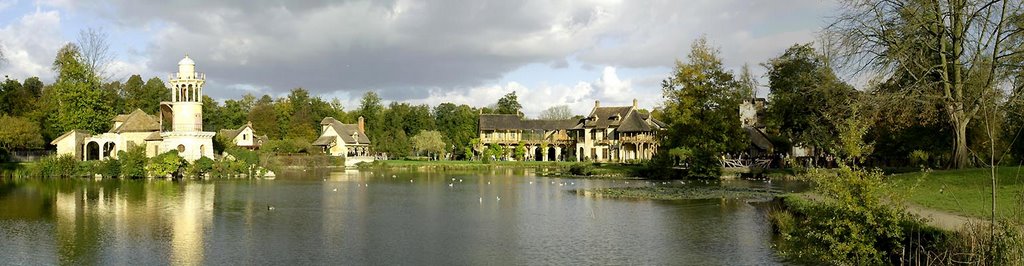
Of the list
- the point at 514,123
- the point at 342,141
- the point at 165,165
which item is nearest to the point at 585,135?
the point at 514,123

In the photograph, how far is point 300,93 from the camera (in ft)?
344

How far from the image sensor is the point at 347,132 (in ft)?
282

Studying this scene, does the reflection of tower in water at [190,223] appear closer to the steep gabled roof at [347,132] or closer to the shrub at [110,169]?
the shrub at [110,169]

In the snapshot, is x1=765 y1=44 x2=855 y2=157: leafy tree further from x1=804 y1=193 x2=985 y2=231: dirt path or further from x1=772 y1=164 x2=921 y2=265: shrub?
x1=772 y1=164 x2=921 y2=265: shrub

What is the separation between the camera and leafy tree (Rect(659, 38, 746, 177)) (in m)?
44.5

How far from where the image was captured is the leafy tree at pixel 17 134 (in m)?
53.4

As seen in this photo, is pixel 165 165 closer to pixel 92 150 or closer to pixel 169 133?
pixel 169 133

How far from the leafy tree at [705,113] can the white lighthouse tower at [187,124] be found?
1244 inches

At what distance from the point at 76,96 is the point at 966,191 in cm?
5641

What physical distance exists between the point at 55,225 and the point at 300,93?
84972 mm

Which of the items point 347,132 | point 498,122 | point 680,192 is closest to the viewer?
point 680,192

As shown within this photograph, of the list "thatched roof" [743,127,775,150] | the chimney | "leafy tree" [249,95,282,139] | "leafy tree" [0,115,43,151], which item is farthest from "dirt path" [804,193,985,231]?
"leafy tree" [249,95,282,139]

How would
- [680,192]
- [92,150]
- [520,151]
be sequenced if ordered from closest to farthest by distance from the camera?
1. [680,192]
2. [92,150]
3. [520,151]

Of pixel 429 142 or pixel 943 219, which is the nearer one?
pixel 943 219
